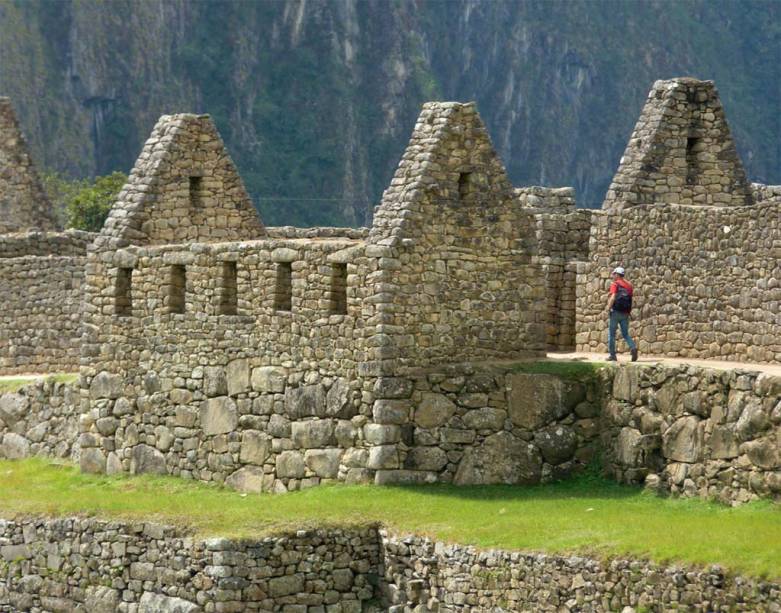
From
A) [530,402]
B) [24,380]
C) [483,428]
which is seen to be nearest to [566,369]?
[530,402]

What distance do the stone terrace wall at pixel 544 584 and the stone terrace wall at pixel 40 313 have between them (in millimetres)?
12153

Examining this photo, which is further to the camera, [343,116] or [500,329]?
[343,116]

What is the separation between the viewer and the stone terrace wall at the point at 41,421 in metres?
37.8

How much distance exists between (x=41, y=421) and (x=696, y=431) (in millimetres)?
11219

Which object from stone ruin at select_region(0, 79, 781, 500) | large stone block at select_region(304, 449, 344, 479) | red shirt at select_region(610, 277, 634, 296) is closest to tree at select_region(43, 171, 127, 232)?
stone ruin at select_region(0, 79, 781, 500)

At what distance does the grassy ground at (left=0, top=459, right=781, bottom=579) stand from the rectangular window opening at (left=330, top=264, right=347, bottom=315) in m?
2.11

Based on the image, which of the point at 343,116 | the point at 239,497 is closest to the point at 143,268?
the point at 239,497

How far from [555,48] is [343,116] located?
47.3 feet

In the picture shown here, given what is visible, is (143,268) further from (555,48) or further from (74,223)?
(555,48)

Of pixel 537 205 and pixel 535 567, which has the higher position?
pixel 537 205

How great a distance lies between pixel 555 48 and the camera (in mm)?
119688

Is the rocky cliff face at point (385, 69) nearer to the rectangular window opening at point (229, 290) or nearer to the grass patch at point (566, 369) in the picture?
the rectangular window opening at point (229, 290)

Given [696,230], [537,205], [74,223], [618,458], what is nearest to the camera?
[618,458]

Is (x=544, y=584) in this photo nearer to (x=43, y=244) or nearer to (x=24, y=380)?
(x=24, y=380)
